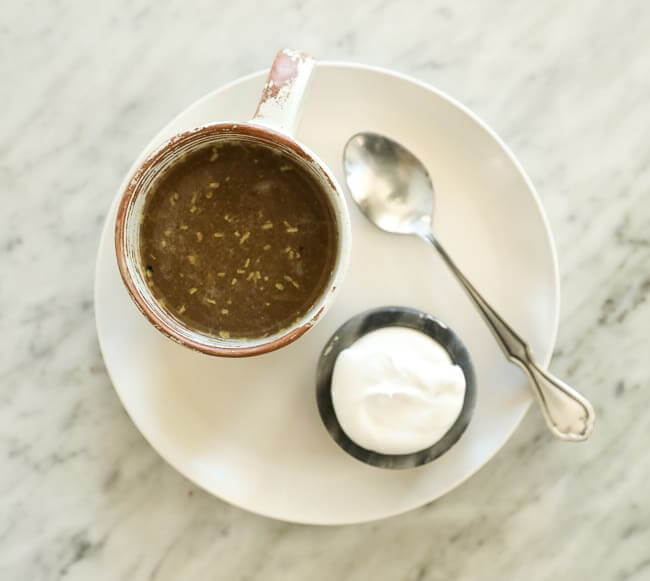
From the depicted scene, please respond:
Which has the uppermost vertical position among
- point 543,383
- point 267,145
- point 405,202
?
point 267,145

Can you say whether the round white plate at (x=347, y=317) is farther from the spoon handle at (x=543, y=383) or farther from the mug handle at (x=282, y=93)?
the mug handle at (x=282, y=93)

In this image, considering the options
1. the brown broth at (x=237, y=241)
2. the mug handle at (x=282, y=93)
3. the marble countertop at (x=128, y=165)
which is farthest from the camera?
the marble countertop at (x=128, y=165)

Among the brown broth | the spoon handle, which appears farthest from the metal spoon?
the brown broth

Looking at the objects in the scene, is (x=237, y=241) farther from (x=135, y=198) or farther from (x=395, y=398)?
(x=395, y=398)

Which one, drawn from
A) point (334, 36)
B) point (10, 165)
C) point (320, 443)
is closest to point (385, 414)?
point (320, 443)

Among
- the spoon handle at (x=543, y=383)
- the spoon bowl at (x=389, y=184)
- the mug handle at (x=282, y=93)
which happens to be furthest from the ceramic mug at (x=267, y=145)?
the spoon handle at (x=543, y=383)

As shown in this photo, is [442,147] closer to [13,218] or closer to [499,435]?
[499,435]

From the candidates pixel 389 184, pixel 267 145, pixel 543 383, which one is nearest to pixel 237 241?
pixel 267 145
